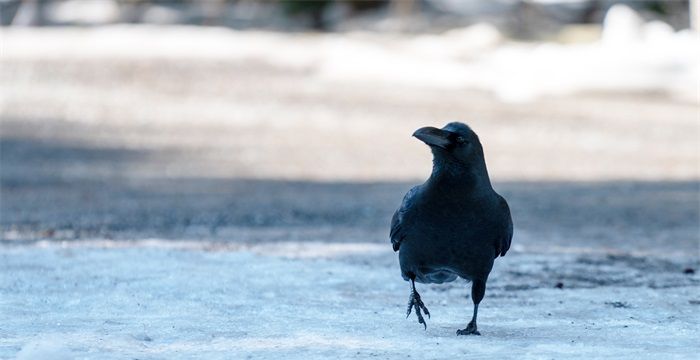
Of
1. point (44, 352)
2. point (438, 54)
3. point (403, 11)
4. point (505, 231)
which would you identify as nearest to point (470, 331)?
point (505, 231)

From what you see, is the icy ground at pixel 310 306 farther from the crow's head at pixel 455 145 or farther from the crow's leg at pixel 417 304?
the crow's head at pixel 455 145

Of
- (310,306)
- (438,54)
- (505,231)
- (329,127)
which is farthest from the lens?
(438,54)

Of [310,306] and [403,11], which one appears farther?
[403,11]

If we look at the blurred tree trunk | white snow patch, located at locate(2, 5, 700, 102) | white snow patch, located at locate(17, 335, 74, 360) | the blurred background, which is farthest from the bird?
the blurred tree trunk

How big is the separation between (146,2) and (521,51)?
1371 cm

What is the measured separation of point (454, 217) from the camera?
5508mm

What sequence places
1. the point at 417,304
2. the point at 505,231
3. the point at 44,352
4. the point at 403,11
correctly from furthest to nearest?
the point at 403,11
the point at 417,304
the point at 505,231
the point at 44,352

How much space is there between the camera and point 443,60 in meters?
25.0

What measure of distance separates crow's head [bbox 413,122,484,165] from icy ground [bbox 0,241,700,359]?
785mm

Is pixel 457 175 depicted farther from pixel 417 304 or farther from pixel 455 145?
pixel 417 304

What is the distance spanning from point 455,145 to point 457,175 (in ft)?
0.40

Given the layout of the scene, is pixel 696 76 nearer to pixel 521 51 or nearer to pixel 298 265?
pixel 521 51

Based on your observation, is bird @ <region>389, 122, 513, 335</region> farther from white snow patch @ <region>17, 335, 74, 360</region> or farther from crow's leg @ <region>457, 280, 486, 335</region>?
white snow patch @ <region>17, 335, 74, 360</region>

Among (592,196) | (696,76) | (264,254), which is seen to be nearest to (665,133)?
(696,76)
